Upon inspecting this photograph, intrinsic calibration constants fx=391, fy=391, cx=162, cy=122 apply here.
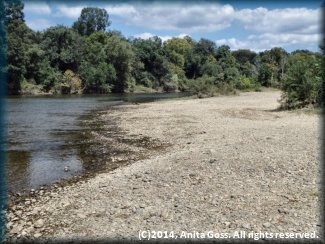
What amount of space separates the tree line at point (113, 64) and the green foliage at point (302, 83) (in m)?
0.14

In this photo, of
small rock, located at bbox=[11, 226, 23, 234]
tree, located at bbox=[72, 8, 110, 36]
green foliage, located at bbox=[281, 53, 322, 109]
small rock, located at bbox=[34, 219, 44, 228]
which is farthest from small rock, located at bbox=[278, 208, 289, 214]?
tree, located at bbox=[72, 8, 110, 36]

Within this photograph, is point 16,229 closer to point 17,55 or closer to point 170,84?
point 17,55

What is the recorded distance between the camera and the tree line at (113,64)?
240 feet

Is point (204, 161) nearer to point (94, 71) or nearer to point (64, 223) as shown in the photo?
point (64, 223)

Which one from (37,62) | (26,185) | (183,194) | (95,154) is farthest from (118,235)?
(37,62)

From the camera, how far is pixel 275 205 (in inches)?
358

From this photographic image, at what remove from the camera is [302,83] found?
30.7 meters

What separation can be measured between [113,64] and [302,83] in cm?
7234

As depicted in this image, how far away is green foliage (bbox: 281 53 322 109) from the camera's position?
29.8 metres

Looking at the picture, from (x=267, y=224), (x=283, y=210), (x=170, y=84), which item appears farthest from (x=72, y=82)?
(x=267, y=224)

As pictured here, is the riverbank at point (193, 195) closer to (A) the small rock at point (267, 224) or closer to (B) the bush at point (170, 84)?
(A) the small rock at point (267, 224)

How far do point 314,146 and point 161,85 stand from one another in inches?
3832

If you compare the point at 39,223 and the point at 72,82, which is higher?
the point at 72,82

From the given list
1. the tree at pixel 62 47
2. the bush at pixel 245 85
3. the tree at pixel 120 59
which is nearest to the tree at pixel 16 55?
the tree at pixel 62 47
